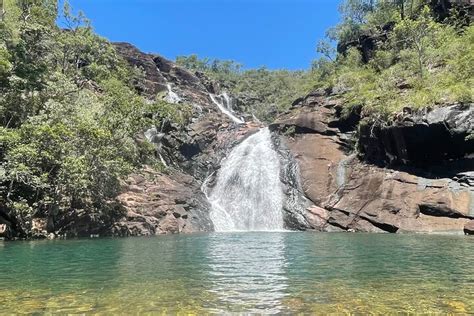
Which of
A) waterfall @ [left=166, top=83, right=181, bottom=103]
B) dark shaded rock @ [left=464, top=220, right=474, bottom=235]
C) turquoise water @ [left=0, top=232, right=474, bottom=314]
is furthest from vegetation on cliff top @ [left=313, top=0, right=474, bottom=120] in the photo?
waterfall @ [left=166, top=83, right=181, bottom=103]

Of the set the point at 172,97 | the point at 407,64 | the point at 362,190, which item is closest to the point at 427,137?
the point at 362,190

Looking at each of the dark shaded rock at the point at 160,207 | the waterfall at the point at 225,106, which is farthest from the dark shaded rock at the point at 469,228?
the waterfall at the point at 225,106

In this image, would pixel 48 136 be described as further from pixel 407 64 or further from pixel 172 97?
pixel 172 97

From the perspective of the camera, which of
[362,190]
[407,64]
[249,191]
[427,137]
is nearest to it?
[427,137]

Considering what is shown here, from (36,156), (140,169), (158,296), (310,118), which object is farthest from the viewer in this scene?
(310,118)

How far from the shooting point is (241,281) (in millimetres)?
13734

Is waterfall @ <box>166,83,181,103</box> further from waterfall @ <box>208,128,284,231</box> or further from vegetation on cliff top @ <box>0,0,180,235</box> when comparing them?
vegetation on cliff top @ <box>0,0,180,235</box>

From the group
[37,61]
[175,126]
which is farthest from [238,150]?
[37,61]

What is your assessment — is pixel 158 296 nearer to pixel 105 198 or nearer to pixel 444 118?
pixel 105 198

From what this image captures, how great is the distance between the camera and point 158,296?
11.5m

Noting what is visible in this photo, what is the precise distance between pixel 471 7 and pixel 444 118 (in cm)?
2627

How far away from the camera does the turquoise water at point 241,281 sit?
10.4 metres

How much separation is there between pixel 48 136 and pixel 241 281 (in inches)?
903

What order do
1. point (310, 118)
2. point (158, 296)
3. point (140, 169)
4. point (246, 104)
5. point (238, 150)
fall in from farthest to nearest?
point (246, 104) < point (238, 150) < point (310, 118) < point (140, 169) < point (158, 296)
